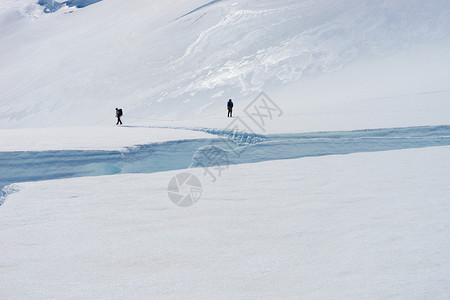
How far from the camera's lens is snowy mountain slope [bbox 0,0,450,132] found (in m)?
20.6

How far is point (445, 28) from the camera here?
2267cm

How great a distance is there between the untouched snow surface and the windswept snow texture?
86 centimetres

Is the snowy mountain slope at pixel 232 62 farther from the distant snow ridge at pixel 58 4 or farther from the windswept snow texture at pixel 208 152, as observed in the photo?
the distant snow ridge at pixel 58 4

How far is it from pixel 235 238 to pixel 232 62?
859 inches

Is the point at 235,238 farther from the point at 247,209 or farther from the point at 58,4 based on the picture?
the point at 58,4

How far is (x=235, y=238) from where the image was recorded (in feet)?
13.1

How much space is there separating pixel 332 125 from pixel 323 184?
Result: 3.96 meters

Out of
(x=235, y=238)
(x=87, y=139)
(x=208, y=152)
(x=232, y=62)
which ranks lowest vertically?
(x=235, y=238)

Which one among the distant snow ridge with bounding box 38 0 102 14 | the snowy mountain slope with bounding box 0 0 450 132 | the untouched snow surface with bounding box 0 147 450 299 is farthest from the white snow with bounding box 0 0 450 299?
the distant snow ridge with bounding box 38 0 102 14

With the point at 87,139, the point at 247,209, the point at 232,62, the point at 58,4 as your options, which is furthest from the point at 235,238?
the point at 58,4

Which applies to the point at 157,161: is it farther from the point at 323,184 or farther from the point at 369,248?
the point at 369,248

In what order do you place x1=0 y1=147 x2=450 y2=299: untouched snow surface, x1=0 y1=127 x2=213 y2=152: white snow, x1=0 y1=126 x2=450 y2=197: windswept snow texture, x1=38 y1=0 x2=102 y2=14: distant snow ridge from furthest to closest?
x1=38 y1=0 x2=102 y2=14: distant snow ridge → x1=0 y1=127 x2=213 y2=152: white snow → x1=0 y1=126 x2=450 y2=197: windswept snow texture → x1=0 y1=147 x2=450 y2=299: untouched snow surface

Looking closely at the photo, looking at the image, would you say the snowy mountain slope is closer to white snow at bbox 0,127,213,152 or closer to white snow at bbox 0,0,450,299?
white snow at bbox 0,0,450,299

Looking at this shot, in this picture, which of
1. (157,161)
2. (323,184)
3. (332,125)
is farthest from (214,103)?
(323,184)
